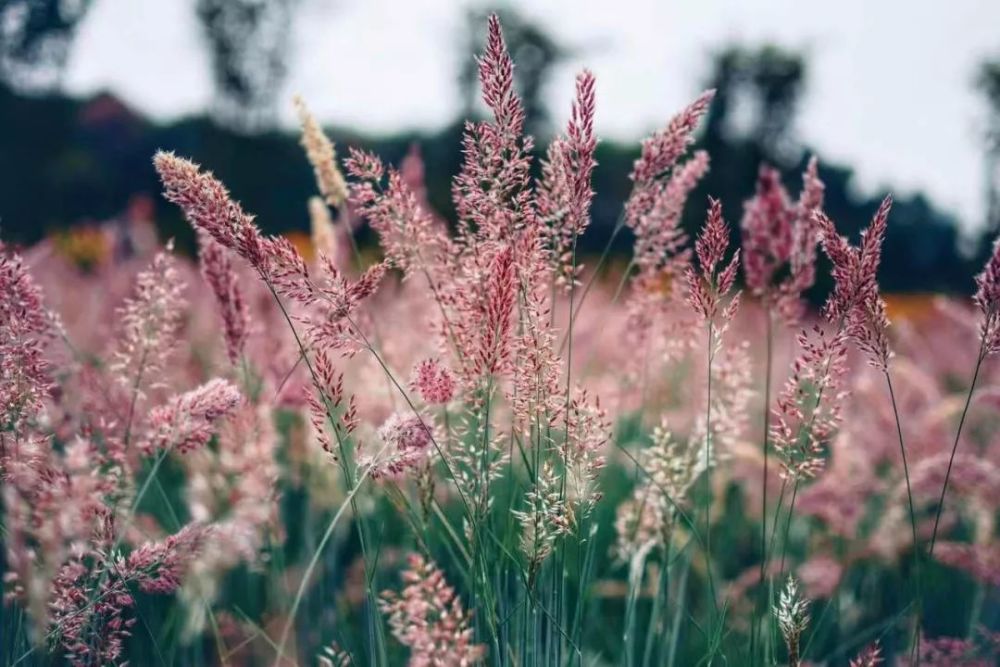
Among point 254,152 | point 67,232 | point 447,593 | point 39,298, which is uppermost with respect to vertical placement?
point 254,152

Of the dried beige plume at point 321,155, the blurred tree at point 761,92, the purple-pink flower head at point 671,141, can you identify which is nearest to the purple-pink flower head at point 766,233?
the purple-pink flower head at point 671,141

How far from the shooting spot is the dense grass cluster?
4.92 ft

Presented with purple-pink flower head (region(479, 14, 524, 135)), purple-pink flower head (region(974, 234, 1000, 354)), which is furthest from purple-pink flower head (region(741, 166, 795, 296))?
purple-pink flower head (region(479, 14, 524, 135))

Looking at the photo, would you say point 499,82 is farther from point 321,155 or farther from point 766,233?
point 766,233

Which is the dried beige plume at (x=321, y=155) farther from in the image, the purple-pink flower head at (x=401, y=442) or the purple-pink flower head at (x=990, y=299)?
the purple-pink flower head at (x=990, y=299)

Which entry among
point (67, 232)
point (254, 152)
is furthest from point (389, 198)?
point (254, 152)

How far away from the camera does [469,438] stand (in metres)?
2.70

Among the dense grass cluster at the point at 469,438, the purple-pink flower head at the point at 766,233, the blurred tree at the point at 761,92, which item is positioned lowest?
the dense grass cluster at the point at 469,438

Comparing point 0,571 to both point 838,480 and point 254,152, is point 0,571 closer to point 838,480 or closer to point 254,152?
point 838,480

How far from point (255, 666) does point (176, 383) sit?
1.49 m

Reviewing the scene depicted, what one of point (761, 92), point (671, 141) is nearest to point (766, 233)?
point (671, 141)

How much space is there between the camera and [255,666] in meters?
2.40

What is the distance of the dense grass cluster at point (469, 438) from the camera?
1499 millimetres

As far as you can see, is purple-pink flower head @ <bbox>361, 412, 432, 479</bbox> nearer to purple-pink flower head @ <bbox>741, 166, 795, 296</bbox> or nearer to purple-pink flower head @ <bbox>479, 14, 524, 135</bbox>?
purple-pink flower head @ <bbox>479, 14, 524, 135</bbox>
